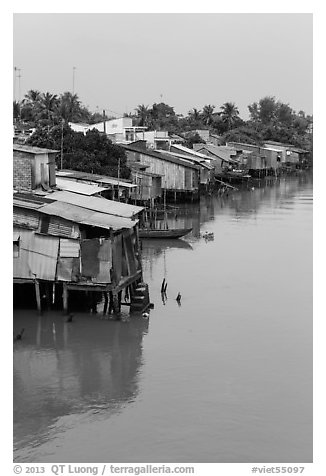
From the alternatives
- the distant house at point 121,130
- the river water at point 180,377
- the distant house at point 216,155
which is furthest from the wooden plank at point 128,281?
the distant house at point 216,155

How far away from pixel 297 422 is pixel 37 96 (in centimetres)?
4417

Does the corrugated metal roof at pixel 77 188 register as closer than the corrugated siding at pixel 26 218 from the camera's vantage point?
No

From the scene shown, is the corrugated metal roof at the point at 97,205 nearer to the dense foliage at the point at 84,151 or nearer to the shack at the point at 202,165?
the dense foliage at the point at 84,151

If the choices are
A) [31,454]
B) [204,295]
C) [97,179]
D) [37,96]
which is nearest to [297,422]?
[31,454]

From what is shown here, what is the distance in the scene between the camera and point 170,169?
38.7 metres

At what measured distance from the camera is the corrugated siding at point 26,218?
1489 centimetres

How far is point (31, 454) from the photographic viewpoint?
31.1 ft

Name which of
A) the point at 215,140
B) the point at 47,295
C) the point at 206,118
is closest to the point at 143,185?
the point at 47,295

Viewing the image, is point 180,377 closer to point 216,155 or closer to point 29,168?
point 29,168

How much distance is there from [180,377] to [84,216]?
4626mm

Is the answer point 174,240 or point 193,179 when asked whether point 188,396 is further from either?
point 193,179

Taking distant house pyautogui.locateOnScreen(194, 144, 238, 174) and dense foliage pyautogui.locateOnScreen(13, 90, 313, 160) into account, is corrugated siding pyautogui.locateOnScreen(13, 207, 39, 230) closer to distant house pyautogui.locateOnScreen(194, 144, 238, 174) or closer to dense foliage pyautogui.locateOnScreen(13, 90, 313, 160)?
dense foliage pyautogui.locateOnScreen(13, 90, 313, 160)

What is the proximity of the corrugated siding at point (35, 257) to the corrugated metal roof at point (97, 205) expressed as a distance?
1.33 metres

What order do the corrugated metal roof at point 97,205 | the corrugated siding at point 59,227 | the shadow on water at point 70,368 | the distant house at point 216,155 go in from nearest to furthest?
the shadow on water at point 70,368, the corrugated siding at point 59,227, the corrugated metal roof at point 97,205, the distant house at point 216,155
